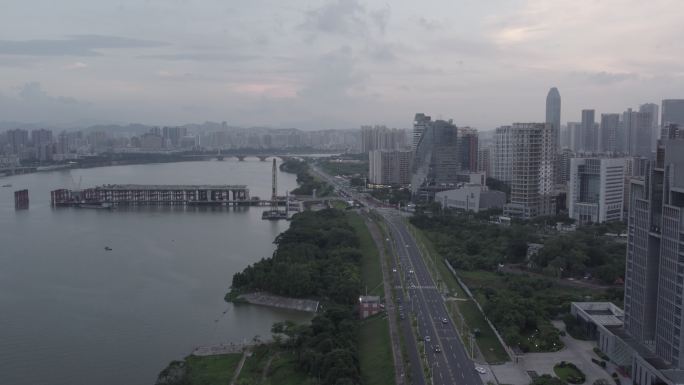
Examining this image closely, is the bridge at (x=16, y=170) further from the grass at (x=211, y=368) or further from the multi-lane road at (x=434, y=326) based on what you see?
the grass at (x=211, y=368)

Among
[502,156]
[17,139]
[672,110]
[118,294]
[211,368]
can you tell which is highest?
[672,110]

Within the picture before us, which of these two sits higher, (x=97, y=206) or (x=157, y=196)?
(x=157, y=196)

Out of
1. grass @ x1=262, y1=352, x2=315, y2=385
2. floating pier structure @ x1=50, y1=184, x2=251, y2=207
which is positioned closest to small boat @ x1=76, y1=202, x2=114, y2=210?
floating pier structure @ x1=50, y1=184, x2=251, y2=207

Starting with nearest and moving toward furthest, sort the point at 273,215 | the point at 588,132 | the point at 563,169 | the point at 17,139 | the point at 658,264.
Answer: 1. the point at 658,264
2. the point at 273,215
3. the point at 563,169
4. the point at 588,132
5. the point at 17,139

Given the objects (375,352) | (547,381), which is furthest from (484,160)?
(547,381)

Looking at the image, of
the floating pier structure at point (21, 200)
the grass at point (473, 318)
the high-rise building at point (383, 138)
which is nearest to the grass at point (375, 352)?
the grass at point (473, 318)

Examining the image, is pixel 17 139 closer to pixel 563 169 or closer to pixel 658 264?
pixel 563 169
